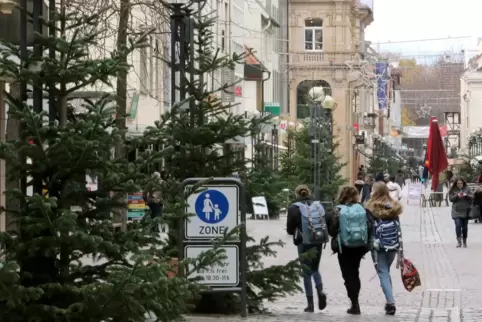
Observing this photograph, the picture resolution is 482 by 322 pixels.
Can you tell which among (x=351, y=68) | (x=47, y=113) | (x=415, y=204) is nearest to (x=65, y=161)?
(x=47, y=113)

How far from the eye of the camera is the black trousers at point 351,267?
53.3 ft

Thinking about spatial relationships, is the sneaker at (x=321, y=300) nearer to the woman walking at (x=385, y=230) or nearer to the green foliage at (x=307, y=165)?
the woman walking at (x=385, y=230)

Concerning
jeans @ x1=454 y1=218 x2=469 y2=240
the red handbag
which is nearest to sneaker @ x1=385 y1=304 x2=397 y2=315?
the red handbag

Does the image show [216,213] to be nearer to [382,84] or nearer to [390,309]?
[390,309]

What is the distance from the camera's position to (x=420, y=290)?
805 inches

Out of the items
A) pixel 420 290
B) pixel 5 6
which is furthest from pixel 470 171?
pixel 5 6

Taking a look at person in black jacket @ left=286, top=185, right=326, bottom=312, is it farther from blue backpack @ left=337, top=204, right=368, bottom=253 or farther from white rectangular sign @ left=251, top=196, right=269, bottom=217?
white rectangular sign @ left=251, top=196, right=269, bottom=217

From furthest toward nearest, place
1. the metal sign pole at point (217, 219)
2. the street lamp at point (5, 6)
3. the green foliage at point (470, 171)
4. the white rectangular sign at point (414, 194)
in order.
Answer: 1. the green foliage at point (470, 171)
2. the white rectangular sign at point (414, 194)
3. the street lamp at point (5, 6)
4. the metal sign pole at point (217, 219)

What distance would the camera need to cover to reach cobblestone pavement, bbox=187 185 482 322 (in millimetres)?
15922

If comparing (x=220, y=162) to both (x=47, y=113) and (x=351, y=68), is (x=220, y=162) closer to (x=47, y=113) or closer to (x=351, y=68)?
(x=47, y=113)

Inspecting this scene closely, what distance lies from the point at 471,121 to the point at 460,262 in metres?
121

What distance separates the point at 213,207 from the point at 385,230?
9.57ft

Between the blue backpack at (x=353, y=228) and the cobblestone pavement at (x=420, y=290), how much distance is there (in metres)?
0.81

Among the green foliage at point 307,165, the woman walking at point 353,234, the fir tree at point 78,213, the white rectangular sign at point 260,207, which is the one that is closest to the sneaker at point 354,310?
the woman walking at point 353,234
